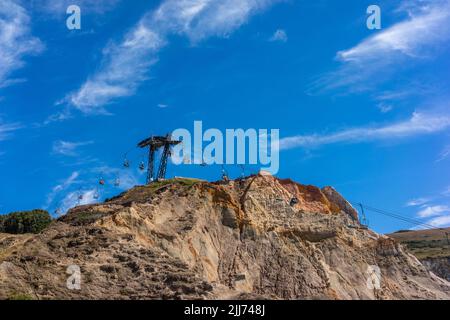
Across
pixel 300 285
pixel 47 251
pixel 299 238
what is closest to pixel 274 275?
pixel 300 285

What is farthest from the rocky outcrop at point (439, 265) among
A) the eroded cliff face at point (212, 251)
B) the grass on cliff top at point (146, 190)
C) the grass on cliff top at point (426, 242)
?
the grass on cliff top at point (146, 190)

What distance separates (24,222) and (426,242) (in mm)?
81221

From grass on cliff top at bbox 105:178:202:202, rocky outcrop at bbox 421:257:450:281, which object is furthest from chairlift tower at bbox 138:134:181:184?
rocky outcrop at bbox 421:257:450:281

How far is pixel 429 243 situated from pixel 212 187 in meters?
74.9

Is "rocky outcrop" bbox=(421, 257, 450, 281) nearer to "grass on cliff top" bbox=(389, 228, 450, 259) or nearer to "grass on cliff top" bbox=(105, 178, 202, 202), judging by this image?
"grass on cliff top" bbox=(389, 228, 450, 259)

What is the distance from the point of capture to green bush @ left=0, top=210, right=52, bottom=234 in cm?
6199

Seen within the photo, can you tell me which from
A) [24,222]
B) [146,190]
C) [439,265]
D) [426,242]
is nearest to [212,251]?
[146,190]

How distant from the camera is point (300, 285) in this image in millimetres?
47219

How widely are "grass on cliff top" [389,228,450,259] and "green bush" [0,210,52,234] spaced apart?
5676cm

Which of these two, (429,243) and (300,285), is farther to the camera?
(429,243)

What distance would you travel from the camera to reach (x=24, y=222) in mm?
62750

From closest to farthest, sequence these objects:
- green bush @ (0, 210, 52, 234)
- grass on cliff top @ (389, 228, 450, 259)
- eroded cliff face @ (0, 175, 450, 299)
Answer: eroded cliff face @ (0, 175, 450, 299), green bush @ (0, 210, 52, 234), grass on cliff top @ (389, 228, 450, 259)
